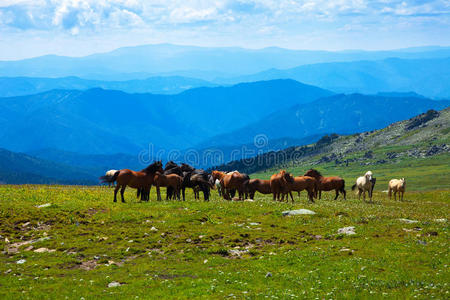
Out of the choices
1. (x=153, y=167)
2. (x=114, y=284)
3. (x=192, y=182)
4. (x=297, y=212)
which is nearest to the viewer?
(x=114, y=284)

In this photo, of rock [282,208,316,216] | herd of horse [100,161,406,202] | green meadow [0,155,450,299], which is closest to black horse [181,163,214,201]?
herd of horse [100,161,406,202]

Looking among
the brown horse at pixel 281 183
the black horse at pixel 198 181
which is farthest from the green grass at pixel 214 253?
the brown horse at pixel 281 183

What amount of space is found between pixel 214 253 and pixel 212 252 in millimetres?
121

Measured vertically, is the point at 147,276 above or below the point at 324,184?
below

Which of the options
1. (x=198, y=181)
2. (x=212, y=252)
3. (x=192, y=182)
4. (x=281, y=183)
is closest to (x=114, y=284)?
(x=212, y=252)

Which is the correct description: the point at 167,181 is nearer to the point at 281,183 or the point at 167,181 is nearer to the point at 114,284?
the point at 281,183

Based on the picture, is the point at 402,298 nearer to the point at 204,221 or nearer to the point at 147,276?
the point at 147,276

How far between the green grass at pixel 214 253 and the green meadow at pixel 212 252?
0.18 ft

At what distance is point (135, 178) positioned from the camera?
34.9 m

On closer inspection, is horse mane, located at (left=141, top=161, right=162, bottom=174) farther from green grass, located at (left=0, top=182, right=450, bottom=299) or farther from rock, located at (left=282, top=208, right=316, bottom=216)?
rock, located at (left=282, top=208, right=316, bottom=216)

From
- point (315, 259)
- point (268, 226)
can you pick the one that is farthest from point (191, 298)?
point (268, 226)

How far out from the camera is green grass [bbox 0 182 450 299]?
16609 millimetres

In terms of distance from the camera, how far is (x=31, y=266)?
20516mm

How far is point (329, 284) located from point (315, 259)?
3303 mm
